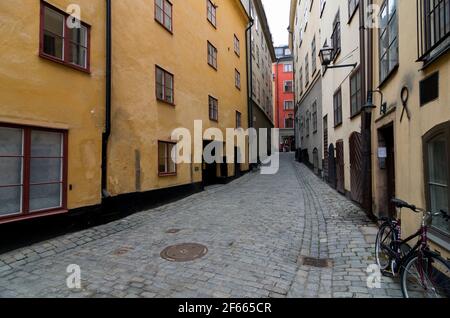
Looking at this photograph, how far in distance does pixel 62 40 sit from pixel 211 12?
10.3 m

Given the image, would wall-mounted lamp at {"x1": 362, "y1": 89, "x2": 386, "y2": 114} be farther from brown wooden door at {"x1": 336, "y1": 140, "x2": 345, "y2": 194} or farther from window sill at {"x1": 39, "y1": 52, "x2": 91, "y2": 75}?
window sill at {"x1": 39, "y1": 52, "x2": 91, "y2": 75}

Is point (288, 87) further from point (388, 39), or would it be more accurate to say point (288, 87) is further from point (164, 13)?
point (388, 39)

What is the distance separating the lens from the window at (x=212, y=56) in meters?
14.6

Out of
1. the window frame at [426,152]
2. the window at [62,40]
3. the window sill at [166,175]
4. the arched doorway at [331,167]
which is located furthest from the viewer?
the arched doorway at [331,167]

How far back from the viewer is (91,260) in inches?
199

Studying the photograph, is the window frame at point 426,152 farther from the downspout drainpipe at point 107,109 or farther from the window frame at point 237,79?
the window frame at point 237,79

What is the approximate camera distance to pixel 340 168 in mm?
11258

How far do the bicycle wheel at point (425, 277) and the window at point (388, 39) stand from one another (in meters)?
3.79

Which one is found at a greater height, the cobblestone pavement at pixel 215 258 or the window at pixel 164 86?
the window at pixel 164 86

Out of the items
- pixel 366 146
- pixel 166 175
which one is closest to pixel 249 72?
pixel 166 175

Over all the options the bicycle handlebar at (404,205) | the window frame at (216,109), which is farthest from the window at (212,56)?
the bicycle handlebar at (404,205)

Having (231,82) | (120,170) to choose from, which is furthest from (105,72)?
(231,82)

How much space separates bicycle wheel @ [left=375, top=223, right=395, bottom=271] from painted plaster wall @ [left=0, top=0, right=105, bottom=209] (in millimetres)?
5892
